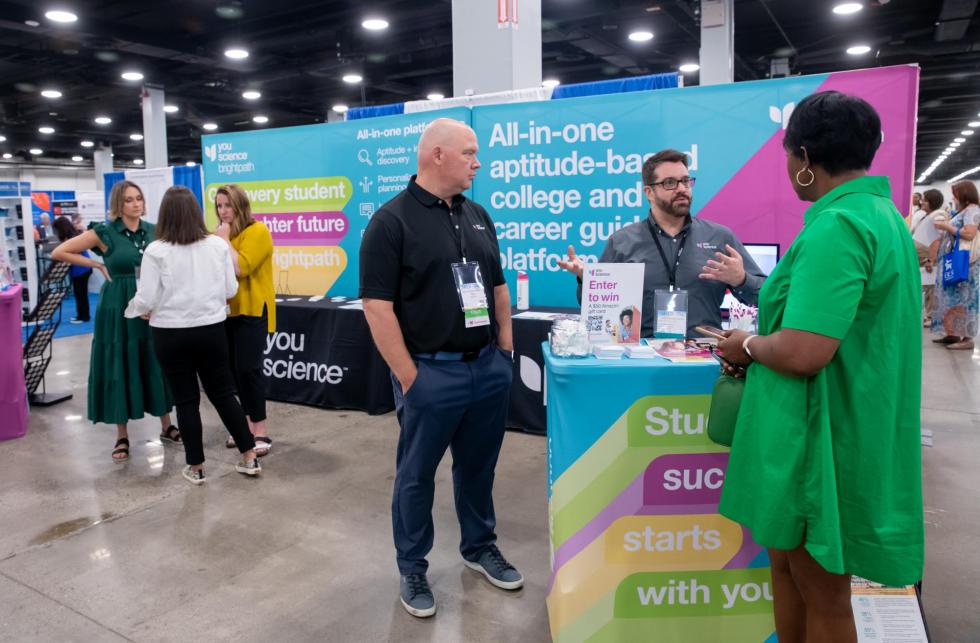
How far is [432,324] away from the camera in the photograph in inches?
87.4

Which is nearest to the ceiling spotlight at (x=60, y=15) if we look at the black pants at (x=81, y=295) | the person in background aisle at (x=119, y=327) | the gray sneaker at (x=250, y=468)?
the black pants at (x=81, y=295)

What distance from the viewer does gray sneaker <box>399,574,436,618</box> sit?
2.35 meters

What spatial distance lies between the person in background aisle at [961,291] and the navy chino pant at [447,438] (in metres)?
6.04

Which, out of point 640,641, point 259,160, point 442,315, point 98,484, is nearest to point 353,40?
point 259,160

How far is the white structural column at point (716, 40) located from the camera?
7867mm

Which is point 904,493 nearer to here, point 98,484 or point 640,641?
point 640,641

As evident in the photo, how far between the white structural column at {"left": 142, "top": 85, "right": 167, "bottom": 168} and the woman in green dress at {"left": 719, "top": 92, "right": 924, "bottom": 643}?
12651mm

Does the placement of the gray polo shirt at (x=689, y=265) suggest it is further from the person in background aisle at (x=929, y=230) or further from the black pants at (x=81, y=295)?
the black pants at (x=81, y=295)

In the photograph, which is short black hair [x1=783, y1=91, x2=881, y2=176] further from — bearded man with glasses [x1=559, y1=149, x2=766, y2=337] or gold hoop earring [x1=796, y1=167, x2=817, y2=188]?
bearded man with glasses [x1=559, y1=149, x2=766, y2=337]

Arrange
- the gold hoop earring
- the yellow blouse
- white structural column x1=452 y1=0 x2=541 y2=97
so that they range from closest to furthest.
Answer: the gold hoop earring
the yellow blouse
white structural column x1=452 y1=0 x2=541 y2=97

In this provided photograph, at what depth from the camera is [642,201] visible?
4199mm

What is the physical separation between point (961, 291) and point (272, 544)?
666cm

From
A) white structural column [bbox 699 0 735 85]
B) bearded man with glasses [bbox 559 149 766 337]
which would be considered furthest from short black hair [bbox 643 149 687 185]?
white structural column [bbox 699 0 735 85]

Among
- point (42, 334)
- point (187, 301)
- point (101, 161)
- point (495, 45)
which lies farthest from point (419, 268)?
point (101, 161)
